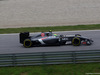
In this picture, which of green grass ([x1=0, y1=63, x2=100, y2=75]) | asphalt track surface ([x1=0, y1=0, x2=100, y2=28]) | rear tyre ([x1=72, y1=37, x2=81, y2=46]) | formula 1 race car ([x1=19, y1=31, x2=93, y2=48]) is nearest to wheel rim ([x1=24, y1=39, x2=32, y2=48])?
formula 1 race car ([x1=19, y1=31, x2=93, y2=48])

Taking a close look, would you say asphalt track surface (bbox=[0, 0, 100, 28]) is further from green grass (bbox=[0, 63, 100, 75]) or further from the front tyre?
green grass (bbox=[0, 63, 100, 75])

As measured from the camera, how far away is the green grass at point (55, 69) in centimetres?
884

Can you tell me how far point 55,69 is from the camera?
29.7 feet

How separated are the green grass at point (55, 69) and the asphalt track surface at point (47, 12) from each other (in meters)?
16.2

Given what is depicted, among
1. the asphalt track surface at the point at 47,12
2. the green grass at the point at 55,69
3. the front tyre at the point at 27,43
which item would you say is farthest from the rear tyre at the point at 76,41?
the asphalt track surface at the point at 47,12

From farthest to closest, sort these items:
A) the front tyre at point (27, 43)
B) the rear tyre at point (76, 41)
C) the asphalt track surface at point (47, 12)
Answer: the asphalt track surface at point (47, 12) → the front tyre at point (27, 43) → the rear tyre at point (76, 41)

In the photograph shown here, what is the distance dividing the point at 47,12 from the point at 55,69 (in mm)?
21595

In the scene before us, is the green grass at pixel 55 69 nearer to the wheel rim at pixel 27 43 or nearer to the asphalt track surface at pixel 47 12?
the wheel rim at pixel 27 43

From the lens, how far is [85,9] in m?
29.9

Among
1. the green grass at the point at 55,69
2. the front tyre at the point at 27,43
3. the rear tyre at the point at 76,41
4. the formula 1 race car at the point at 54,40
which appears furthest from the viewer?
the front tyre at the point at 27,43

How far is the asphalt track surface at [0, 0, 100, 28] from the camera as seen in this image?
26.7 metres

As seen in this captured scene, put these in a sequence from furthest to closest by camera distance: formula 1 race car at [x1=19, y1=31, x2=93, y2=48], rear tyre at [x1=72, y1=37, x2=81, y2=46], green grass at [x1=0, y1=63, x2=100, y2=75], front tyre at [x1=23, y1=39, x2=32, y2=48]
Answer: front tyre at [x1=23, y1=39, x2=32, y2=48]
formula 1 race car at [x1=19, y1=31, x2=93, y2=48]
rear tyre at [x1=72, y1=37, x2=81, y2=46]
green grass at [x1=0, y1=63, x2=100, y2=75]

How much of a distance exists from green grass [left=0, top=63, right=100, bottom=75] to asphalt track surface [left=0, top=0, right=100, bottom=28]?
16197mm

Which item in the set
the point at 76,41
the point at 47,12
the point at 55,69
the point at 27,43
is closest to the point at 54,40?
the point at 76,41
